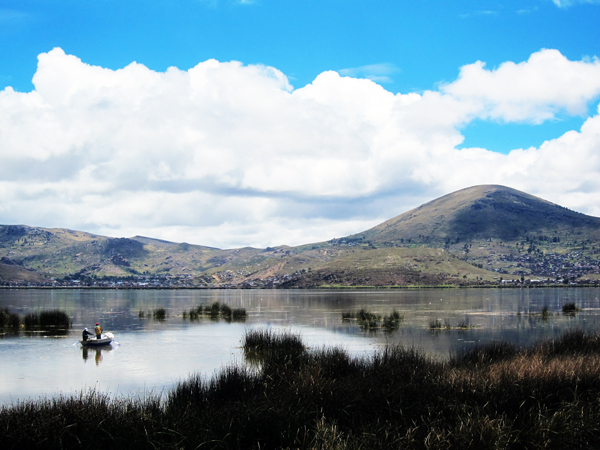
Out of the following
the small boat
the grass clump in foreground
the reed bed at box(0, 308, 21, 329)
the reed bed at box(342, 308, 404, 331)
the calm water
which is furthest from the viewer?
the reed bed at box(0, 308, 21, 329)

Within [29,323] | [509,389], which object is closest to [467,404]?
[509,389]

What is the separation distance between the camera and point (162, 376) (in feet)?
74.8

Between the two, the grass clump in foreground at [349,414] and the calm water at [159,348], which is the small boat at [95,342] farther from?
the grass clump in foreground at [349,414]

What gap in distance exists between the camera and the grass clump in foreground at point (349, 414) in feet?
35.5

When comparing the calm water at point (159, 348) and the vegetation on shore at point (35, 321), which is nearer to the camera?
the calm water at point (159, 348)

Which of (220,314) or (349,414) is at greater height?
(349,414)

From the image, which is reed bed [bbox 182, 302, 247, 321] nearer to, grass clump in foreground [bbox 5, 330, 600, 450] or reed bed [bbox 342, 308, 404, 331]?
reed bed [bbox 342, 308, 404, 331]

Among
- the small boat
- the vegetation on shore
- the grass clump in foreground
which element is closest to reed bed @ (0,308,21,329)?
the vegetation on shore

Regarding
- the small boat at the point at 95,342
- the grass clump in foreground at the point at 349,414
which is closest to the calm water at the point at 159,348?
the small boat at the point at 95,342

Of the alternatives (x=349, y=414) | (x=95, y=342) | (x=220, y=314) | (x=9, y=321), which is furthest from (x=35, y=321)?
(x=349, y=414)

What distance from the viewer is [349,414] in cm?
1258

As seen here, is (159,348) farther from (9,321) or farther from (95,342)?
(9,321)

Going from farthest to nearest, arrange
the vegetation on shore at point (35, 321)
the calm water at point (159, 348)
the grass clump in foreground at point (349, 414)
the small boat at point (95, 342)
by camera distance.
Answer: the vegetation on shore at point (35, 321)
the small boat at point (95, 342)
the calm water at point (159, 348)
the grass clump in foreground at point (349, 414)

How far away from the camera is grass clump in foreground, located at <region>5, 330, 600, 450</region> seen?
35.5 ft
